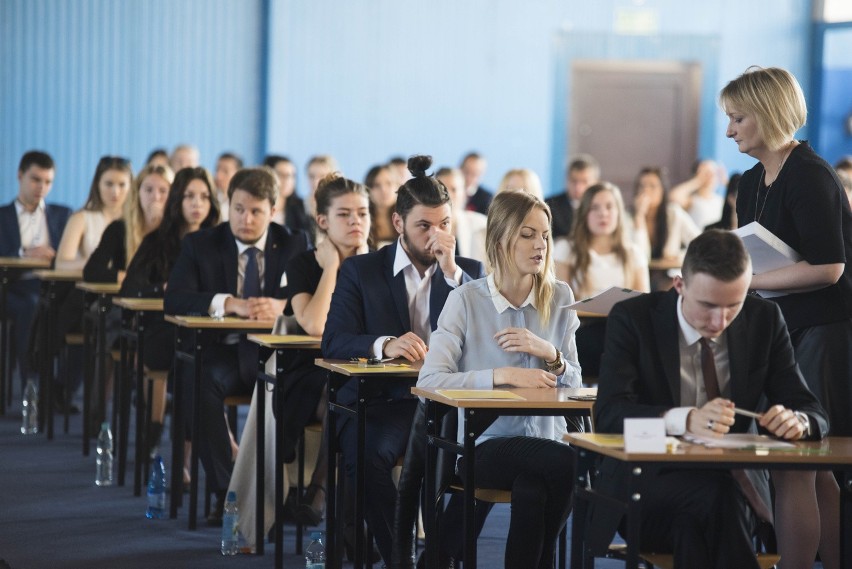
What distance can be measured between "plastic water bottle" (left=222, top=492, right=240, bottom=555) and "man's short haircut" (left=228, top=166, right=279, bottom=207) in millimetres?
1469

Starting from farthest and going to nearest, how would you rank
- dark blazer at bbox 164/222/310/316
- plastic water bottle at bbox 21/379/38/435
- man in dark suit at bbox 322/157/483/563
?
plastic water bottle at bbox 21/379/38/435 → dark blazer at bbox 164/222/310/316 → man in dark suit at bbox 322/157/483/563

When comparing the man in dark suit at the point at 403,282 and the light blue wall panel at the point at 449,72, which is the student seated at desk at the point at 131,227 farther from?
the light blue wall panel at the point at 449,72

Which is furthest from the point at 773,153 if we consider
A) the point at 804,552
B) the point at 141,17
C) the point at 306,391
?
the point at 141,17

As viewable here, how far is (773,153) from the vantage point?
391 centimetres

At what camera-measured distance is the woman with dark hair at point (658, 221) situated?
9.52m

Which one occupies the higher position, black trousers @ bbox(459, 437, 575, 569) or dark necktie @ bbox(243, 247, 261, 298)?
dark necktie @ bbox(243, 247, 261, 298)

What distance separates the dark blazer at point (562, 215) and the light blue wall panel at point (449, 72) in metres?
2.63

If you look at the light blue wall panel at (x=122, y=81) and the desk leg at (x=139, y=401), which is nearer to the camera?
the desk leg at (x=139, y=401)

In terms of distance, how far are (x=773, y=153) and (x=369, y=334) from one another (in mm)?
1480

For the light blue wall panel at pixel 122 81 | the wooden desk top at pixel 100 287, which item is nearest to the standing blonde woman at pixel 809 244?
the wooden desk top at pixel 100 287

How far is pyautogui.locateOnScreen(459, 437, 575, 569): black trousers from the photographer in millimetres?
3617

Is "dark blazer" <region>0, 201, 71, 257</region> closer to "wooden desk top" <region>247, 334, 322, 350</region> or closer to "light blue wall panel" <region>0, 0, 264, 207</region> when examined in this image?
"light blue wall panel" <region>0, 0, 264, 207</region>

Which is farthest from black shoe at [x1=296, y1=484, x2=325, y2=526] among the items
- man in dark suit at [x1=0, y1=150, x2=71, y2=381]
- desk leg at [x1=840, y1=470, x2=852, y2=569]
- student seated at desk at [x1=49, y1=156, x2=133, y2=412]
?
man in dark suit at [x1=0, y1=150, x2=71, y2=381]

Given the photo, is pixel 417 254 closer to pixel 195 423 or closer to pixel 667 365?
pixel 195 423
